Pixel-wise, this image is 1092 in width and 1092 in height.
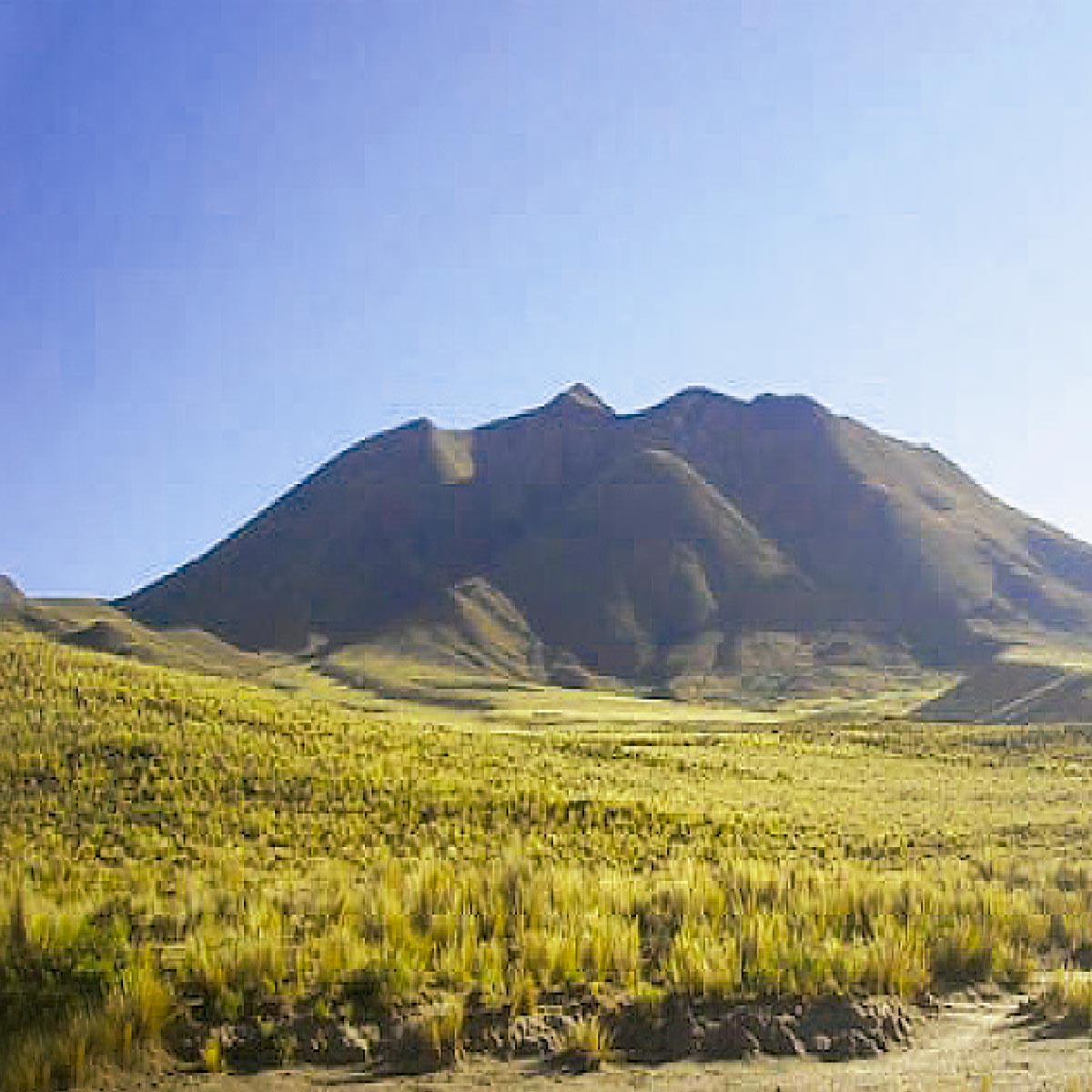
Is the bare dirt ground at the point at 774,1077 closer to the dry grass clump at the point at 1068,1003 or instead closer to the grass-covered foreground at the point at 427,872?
the dry grass clump at the point at 1068,1003

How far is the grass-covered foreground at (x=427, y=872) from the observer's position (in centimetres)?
985

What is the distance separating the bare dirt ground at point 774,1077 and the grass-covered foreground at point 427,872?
0.50 m

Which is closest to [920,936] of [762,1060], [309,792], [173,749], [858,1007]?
[858,1007]

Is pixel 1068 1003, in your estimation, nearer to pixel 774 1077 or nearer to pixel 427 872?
pixel 774 1077

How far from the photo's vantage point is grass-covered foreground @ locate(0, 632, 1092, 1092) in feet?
32.3

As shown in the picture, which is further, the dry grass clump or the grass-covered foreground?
the dry grass clump

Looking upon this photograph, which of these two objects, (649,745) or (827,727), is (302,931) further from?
(827,727)

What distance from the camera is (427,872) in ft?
48.8

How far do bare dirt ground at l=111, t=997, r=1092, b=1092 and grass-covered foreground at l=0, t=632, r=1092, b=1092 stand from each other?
0.50m

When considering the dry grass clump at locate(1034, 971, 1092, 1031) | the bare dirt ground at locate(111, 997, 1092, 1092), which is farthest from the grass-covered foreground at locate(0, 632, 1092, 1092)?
the dry grass clump at locate(1034, 971, 1092, 1031)

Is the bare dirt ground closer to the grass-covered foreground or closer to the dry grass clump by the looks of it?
the dry grass clump

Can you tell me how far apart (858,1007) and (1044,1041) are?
4.83ft

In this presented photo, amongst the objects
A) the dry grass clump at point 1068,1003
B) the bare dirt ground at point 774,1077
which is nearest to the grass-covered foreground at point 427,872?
the bare dirt ground at point 774,1077

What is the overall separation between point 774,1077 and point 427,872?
21.9 ft
